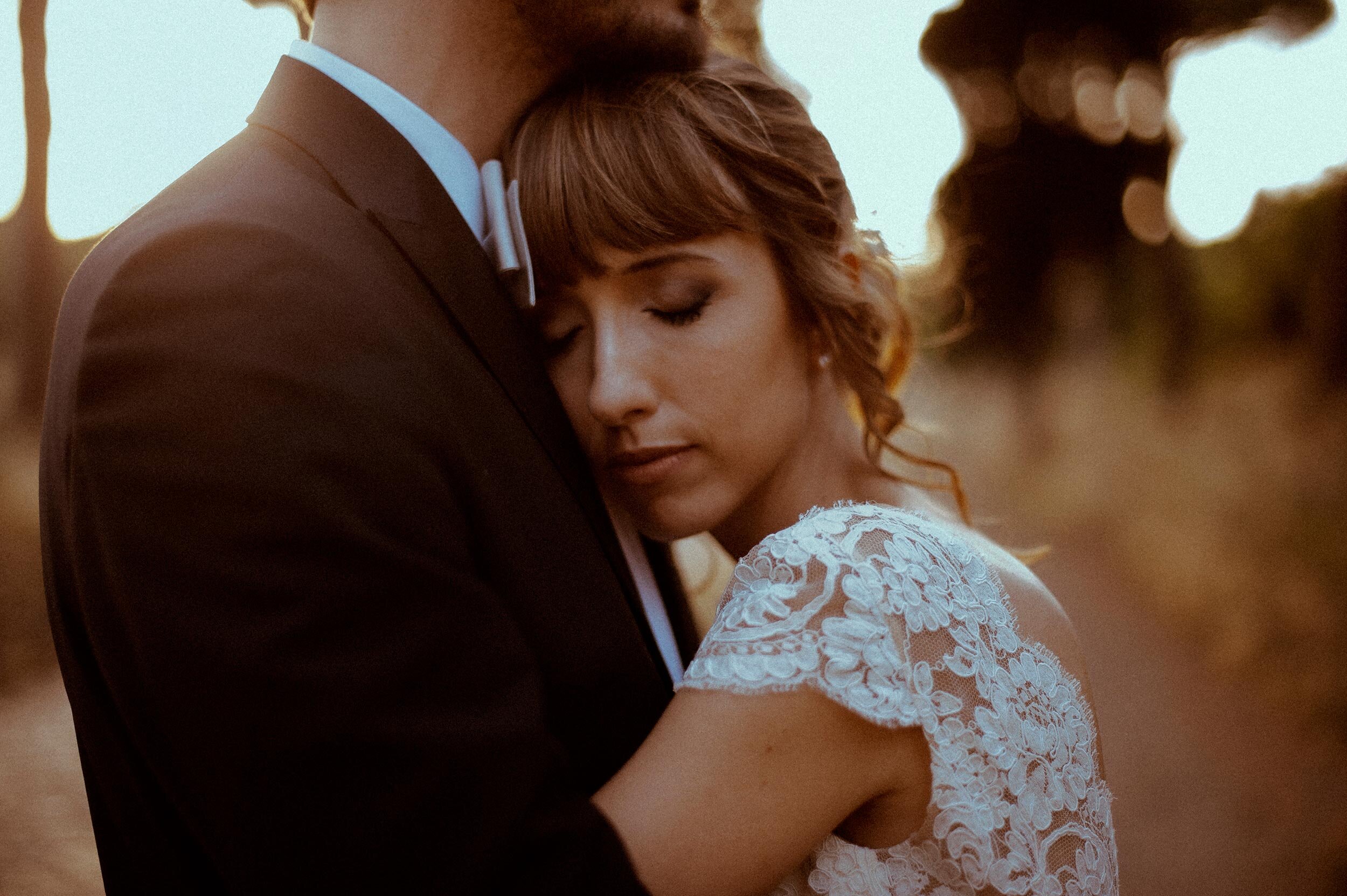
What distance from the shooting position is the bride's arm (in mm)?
1373

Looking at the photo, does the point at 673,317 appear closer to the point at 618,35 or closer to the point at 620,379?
the point at 620,379

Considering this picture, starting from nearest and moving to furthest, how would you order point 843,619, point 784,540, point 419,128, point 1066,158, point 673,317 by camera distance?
point 843,619 → point 784,540 → point 419,128 → point 673,317 → point 1066,158

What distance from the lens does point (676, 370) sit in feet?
6.55

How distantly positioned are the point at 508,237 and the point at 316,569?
82cm

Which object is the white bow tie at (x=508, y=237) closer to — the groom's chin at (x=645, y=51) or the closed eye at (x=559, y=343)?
the closed eye at (x=559, y=343)

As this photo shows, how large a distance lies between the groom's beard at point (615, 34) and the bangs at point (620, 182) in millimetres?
109

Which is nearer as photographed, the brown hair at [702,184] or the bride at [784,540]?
the bride at [784,540]

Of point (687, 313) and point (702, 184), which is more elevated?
point (702, 184)

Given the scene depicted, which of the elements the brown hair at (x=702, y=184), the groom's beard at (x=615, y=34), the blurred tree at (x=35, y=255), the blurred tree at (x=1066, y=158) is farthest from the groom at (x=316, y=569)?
the blurred tree at (x=1066, y=158)

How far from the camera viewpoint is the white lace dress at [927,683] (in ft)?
4.85

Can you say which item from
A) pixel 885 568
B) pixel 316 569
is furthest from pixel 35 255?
pixel 885 568

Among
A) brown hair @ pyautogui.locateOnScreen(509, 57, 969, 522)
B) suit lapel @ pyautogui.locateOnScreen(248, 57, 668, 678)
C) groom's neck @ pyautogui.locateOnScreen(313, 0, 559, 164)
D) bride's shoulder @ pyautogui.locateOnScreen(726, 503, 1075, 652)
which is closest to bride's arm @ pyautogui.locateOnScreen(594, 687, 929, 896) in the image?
bride's shoulder @ pyautogui.locateOnScreen(726, 503, 1075, 652)

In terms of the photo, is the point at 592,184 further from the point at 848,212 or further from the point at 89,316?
the point at 89,316

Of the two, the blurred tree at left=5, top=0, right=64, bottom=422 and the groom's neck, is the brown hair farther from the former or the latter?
the blurred tree at left=5, top=0, right=64, bottom=422
